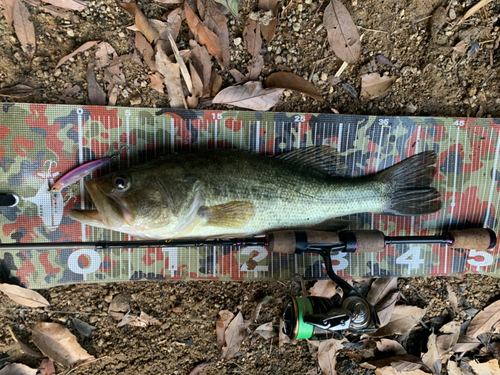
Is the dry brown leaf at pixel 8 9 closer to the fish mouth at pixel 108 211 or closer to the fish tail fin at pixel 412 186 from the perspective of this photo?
the fish mouth at pixel 108 211

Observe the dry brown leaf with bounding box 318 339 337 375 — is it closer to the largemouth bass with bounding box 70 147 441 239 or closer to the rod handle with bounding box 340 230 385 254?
the rod handle with bounding box 340 230 385 254

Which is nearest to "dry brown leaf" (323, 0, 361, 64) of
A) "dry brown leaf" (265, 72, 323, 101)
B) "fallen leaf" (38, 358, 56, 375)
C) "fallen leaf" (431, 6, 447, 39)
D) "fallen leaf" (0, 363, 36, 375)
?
"dry brown leaf" (265, 72, 323, 101)

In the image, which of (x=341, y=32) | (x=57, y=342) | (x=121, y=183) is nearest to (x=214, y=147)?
(x=121, y=183)

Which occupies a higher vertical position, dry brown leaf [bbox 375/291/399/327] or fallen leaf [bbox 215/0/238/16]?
fallen leaf [bbox 215/0/238/16]

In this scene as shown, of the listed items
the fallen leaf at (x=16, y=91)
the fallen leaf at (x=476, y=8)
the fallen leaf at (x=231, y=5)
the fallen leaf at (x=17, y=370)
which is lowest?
the fallen leaf at (x=17, y=370)

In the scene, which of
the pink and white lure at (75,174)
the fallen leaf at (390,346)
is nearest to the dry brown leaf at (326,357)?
the fallen leaf at (390,346)

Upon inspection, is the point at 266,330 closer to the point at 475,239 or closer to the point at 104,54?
the point at 475,239
